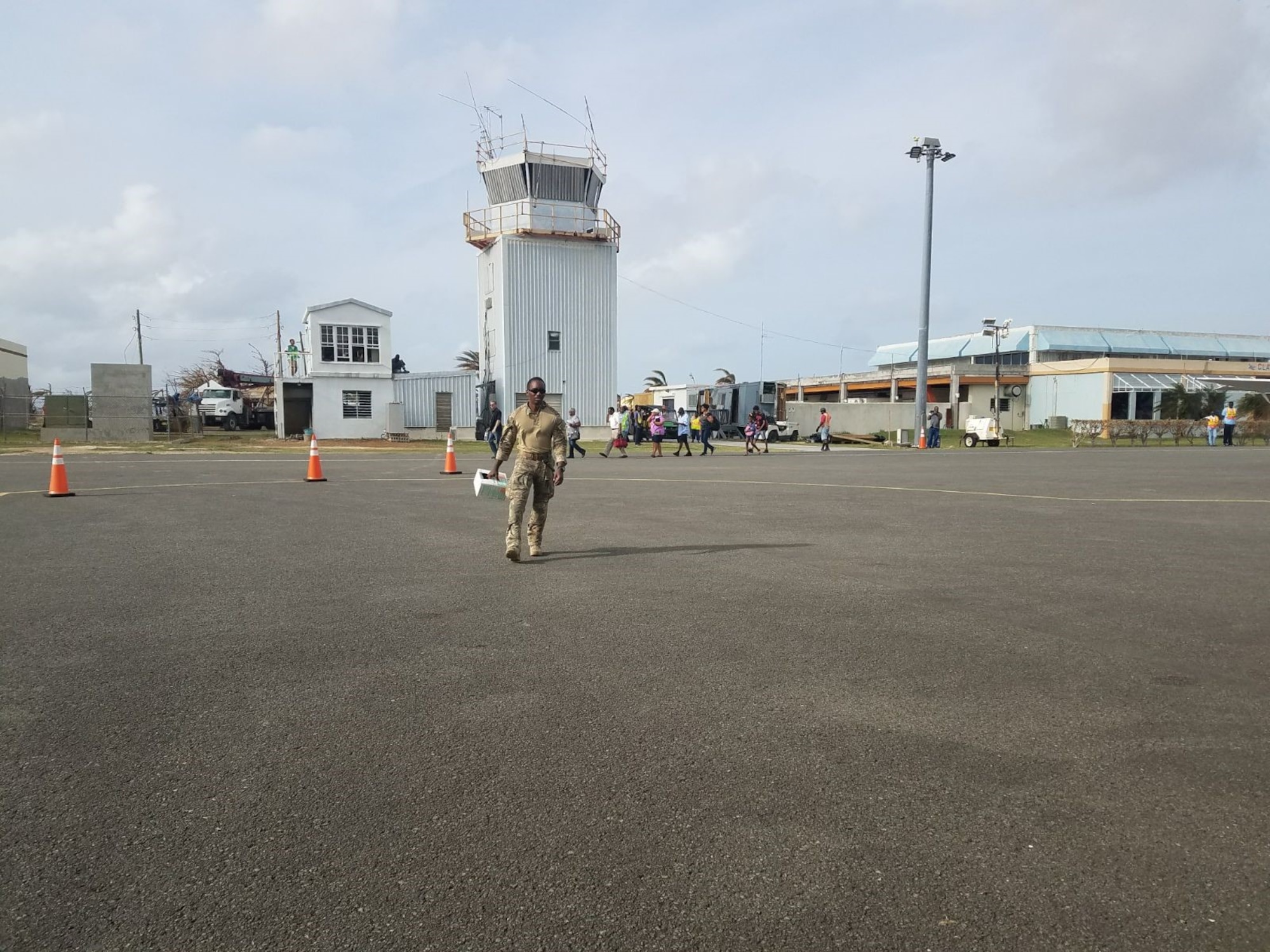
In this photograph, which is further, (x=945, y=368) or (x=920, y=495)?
(x=945, y=368)

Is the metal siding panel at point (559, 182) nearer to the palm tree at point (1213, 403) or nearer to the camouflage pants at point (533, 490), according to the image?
the camouflage pants at point (533, 490)

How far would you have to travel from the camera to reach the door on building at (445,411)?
141 feet

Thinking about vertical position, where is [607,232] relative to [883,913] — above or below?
above

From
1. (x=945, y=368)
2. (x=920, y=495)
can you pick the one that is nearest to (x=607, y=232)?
(x=920, y=495)

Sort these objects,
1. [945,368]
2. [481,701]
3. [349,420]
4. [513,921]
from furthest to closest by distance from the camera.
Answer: [945,368]
[349,420]
[481,701]
[513,921]

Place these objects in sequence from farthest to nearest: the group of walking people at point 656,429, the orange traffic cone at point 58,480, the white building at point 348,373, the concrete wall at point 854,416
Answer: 1. the concrete wall at point 854,416
2. the white building at point 348,373
3. the group of walking people at point 656,429
4. the orange traffic cone at point 58,480

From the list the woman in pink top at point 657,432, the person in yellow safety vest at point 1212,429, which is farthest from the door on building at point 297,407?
the person in yellow safety vest at point 1212,429

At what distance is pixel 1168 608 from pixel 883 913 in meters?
5.01

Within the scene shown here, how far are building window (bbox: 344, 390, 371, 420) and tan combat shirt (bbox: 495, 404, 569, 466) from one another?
111 feet

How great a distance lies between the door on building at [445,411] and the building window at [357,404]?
3.19 m

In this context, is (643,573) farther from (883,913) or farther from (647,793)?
(883,913)

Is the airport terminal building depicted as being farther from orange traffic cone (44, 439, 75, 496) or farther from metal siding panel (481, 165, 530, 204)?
orange traffic cone (44, 439, 75, 496)

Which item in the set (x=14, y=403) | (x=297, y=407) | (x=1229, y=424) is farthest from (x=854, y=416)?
(x=14, y=403)

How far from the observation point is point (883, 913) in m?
2.65
